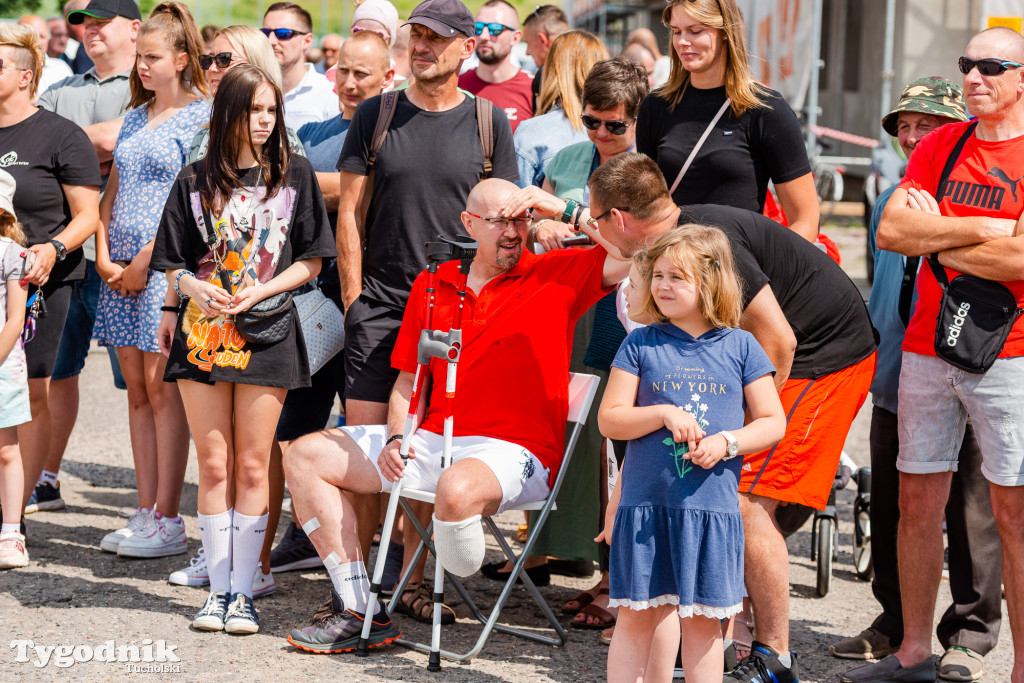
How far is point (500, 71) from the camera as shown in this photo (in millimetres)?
6930

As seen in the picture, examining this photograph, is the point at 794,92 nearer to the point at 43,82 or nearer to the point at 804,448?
the point at 43,82

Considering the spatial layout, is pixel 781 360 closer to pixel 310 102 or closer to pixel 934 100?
pixel 934 100

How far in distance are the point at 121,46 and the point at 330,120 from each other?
1255mm

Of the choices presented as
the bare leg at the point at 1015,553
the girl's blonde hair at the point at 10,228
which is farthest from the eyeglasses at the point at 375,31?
the bare leg at the point at 1015,553

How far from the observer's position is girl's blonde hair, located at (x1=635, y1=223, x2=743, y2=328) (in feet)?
11.0

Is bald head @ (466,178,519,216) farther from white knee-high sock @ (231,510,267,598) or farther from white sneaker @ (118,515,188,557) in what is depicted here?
white sneaker @ (118,515,188,557)

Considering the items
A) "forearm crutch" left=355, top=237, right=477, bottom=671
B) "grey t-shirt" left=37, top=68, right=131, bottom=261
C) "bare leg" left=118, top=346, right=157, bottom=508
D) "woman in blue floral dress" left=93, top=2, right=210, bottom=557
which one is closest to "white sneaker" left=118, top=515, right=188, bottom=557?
"woman in blue floral dress" left=93, top=2, right=210, bottom=557

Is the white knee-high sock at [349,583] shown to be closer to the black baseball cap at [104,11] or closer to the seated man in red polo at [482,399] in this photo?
the seated man in red polo at [482,399]

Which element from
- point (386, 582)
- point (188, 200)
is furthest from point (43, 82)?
point (386, 582)

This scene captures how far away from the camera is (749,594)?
3.86 metres

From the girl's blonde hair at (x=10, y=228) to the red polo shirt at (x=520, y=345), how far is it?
197 centimetres

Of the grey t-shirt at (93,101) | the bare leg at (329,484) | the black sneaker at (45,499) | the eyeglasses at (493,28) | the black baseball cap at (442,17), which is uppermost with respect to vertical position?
the eyeglasses at (493,28)

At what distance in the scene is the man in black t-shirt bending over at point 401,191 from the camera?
14.9 feet

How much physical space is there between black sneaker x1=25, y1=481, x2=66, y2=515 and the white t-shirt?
7.48 ft
